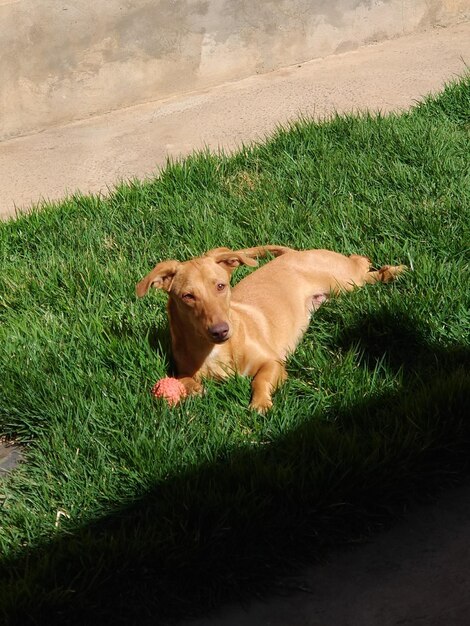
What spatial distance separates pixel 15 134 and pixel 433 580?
5.05 meters

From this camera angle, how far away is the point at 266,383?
3746mm

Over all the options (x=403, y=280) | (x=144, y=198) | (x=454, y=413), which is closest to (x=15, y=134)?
(x=144, y=198)

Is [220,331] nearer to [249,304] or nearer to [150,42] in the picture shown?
[249,304]

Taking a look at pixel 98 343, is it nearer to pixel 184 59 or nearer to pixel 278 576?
pixel 278 576

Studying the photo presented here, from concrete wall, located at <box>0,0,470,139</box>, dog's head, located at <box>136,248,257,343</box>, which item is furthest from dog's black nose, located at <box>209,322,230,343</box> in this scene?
concrete wall, located at <box>0,0,470,139</box>

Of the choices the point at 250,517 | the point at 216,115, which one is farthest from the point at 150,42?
the point at 250,517

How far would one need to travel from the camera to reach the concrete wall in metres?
6.58

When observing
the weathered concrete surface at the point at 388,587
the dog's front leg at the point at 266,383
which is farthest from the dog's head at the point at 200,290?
the weathered concrete surface at the point at 388,587

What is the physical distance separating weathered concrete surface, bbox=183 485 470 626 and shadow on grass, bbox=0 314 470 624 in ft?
0.25

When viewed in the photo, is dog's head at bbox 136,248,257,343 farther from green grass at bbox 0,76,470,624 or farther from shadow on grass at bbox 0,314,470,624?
shadow on grass at bbox 0,314,470,624

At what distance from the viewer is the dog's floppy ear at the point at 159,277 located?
3.79 metres

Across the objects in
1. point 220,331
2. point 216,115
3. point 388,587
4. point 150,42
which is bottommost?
point 388,587

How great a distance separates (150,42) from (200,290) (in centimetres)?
365

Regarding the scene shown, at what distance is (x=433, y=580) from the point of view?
2.81 meters
